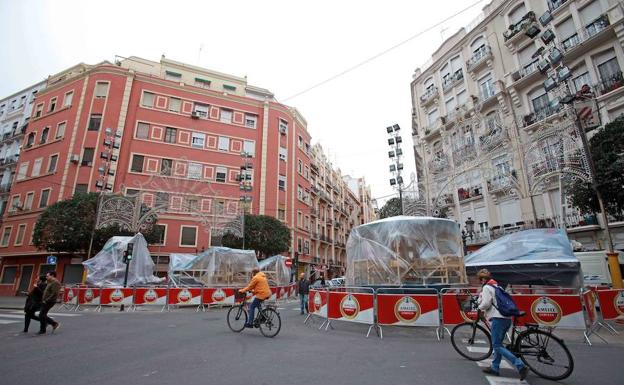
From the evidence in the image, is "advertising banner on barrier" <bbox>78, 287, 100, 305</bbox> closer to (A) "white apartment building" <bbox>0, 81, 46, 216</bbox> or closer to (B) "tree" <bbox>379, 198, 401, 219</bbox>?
(A) "white apartment building" <bbox>0, 81, 46, 216</bbox>

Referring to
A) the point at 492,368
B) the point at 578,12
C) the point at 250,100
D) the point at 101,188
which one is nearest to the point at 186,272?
the point at 101,188

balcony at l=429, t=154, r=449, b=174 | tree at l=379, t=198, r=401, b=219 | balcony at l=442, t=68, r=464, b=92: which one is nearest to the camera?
balcony at l=429, t=154, r=449, b=174

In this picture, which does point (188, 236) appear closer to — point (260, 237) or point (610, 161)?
point (260, 237)

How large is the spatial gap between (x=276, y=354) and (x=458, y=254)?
8.07 metres

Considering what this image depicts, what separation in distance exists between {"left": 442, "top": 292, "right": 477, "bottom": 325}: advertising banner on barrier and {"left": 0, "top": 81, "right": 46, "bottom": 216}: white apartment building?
4217 centimetres

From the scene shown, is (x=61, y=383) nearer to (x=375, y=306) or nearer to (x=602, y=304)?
(x=375, y=306)

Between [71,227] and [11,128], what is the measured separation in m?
26.7

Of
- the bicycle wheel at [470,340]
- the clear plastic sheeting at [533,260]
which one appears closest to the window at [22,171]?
the clear plastic sheeting at [533,260]

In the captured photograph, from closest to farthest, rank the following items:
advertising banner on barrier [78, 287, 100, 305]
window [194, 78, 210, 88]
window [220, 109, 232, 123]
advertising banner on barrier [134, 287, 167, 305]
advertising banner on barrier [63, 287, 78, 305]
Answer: advertising banner on barrier [134, 287, 167, 305]
advertising banner on barrier [78, 287, 100, 305]
advertising banner on barrier [63, 287, 78, 305]
window [220, 109, 232, 123]
window [194, 78, 210, 88]

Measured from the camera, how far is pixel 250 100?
3719 centimetres

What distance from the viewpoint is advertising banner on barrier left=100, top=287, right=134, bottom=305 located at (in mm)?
15031

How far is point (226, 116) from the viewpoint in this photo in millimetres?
35438

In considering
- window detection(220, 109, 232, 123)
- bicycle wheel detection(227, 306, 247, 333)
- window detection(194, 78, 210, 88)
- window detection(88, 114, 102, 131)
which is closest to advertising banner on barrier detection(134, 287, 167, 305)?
bicycle wheel detection(227, 306, 247, 333)

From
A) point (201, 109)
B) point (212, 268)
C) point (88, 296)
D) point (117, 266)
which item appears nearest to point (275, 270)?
point (212, 268)
